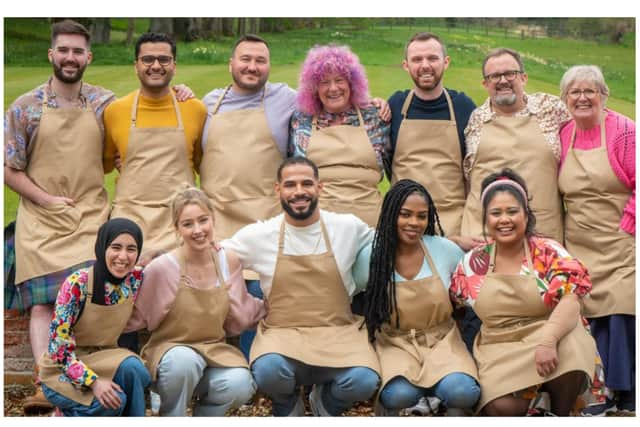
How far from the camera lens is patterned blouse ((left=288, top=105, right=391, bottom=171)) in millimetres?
4898

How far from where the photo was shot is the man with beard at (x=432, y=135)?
4.88 m

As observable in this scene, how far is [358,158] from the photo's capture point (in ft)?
15.9

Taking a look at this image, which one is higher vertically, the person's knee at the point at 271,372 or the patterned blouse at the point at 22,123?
the patterned blouse at the point at 22,123

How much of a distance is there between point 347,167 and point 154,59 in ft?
3.86

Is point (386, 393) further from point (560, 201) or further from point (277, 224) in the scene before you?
point (560, 201)

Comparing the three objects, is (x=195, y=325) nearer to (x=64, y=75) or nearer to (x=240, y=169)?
(x=240, y=169)

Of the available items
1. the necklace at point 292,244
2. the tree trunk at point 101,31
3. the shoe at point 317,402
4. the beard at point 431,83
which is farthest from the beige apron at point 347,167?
the tree trunk at point 101,31

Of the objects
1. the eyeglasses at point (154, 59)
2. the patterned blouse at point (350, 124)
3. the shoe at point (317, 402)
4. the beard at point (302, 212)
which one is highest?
the eyeglasses at point (154, 59)

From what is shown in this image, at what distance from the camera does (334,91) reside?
4832mm

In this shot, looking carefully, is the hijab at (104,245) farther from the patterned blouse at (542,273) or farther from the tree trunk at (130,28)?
the tree trunk at (130,28)

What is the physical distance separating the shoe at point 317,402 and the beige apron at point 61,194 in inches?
55.9

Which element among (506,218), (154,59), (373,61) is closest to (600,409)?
(506,218)

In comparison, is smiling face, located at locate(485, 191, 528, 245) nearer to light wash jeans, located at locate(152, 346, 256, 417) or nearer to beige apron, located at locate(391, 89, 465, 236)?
beige apron, located at locate(391, 89, 465, 236)

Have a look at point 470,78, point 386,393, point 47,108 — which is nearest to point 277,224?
point 386,393
